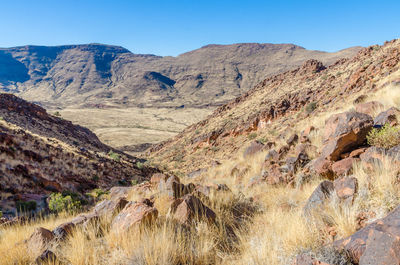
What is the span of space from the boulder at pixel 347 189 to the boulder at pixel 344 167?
994 millimetres

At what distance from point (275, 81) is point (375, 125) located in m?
37.3

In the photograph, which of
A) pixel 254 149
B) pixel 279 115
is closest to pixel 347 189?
pixel 254 149

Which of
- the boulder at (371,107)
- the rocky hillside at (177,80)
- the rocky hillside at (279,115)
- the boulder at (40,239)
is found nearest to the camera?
the boulder at (40,239)

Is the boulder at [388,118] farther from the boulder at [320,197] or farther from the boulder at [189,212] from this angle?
the boulder at [189,212]

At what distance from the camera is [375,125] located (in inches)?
204

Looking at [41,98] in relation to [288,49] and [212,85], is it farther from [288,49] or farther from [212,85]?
[288,49]

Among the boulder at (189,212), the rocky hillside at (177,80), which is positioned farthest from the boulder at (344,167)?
the rocky hillside at (177,80)

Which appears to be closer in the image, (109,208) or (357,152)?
(109,208)

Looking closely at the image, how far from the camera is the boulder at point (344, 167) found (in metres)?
4.13

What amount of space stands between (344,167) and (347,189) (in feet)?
4.48

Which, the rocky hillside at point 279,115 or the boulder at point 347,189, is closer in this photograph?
the boulder at point 347,189

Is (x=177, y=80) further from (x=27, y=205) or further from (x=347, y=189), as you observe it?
(x=347, y=189)

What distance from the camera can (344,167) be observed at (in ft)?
14.0

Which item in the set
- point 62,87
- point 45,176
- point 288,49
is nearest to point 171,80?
point 62,87
